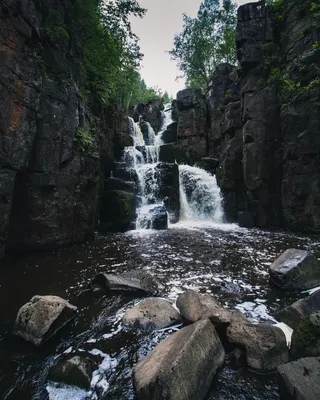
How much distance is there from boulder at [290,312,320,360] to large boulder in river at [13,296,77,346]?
365cm

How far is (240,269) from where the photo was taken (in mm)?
6812

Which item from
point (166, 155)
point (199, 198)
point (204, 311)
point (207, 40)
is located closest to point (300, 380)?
point (204, 311)

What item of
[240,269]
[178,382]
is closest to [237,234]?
[240,269]

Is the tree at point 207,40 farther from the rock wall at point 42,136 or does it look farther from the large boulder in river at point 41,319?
the large boulder in river at point 41,319

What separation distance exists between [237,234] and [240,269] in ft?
17.9

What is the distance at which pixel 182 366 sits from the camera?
2.55 meters

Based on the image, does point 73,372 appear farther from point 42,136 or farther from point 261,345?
point 42,136

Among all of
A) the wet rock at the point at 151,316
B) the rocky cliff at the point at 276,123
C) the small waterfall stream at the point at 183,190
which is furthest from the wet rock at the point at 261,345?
the small waterfall stream at the point at 183,190

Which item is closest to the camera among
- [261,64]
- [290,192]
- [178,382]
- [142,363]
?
[178,382]

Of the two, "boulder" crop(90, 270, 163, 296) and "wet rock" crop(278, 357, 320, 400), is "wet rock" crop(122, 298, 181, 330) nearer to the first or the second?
"boulder" crop(90, 270, 163, 296)

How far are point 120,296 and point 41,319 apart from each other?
1866 millimetres

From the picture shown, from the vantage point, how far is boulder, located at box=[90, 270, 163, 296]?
541cm

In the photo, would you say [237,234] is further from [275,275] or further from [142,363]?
[142,363]

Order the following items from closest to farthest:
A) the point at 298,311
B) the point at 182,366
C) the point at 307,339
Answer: the point at 182,366, the point at 307,339, the point at 298,311
